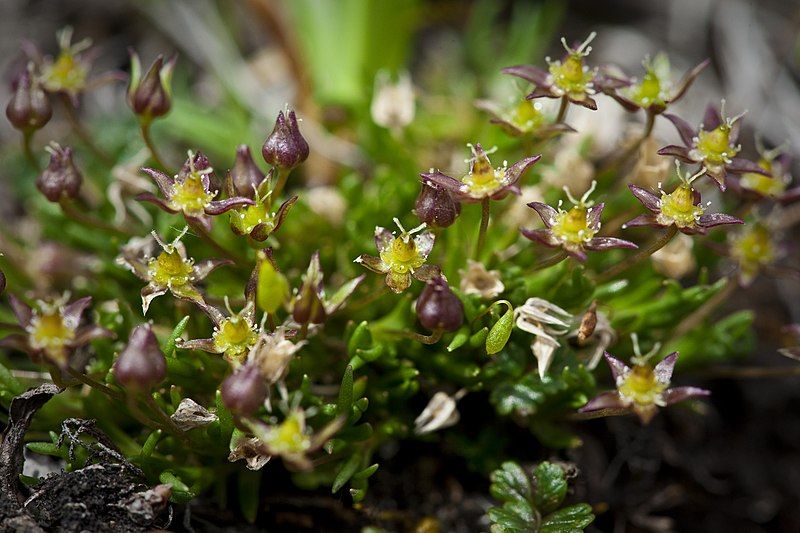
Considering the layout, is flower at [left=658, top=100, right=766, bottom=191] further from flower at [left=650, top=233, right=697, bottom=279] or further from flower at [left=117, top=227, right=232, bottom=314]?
flower at [left=117, top=227, right=232, bottom=314]

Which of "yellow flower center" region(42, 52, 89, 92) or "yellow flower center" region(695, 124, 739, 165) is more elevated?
"yellow flower center" region(42, 52, 89, 92)

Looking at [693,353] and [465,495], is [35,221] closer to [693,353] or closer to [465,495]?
[465,495]

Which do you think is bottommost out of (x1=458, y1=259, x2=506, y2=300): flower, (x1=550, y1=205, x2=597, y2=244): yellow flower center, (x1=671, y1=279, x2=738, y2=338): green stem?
(x1=671, y1=279, x2=738, y2=338): green stem

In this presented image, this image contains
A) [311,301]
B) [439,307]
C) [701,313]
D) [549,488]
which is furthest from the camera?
[701,313]

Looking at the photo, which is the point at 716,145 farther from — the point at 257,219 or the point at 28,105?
the point at 28,105

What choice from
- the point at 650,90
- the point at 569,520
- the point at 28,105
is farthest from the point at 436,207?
the point at 28,105

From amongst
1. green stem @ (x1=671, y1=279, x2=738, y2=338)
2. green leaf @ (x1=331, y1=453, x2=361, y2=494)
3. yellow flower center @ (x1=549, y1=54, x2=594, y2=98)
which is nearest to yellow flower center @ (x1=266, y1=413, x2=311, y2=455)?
green leaf @ (x1=331, y1=453, x2=361, y2=494)
